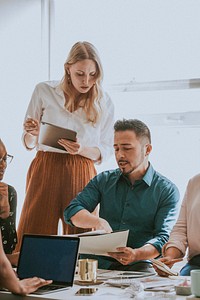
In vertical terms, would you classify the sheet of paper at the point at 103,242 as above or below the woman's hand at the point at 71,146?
below

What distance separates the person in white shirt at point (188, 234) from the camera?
2.87 meters

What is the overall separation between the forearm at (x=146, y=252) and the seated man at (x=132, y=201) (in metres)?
0.02

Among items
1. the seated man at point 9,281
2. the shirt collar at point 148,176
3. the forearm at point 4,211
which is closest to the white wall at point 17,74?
the forearm at point 4,211

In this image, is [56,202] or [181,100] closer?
[56,202]

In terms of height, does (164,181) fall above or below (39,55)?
below

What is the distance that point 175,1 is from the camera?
13.7 feet

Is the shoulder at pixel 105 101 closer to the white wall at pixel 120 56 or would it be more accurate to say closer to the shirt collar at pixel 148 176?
the white wall at pixel 120 56

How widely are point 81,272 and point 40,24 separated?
102 inches

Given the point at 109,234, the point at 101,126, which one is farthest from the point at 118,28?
the point at 109,234

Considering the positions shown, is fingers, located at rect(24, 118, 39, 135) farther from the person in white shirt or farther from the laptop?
the laptop

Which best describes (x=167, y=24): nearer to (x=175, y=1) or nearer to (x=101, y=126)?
(x=175, y=1)

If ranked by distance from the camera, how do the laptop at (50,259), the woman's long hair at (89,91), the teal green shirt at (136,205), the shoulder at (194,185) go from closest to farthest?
1. the laptop at (50,259)
2. the shoulder at (194,185)
3. the teal green shirt at (136,205)
4. the woman's long hair at (89,91)

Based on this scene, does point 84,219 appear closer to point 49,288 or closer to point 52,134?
point 52,134

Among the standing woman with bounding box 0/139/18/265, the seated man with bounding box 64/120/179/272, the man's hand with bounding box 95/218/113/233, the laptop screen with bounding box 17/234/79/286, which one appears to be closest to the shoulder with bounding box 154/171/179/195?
the seated man with bounding box 64/120/179/272
